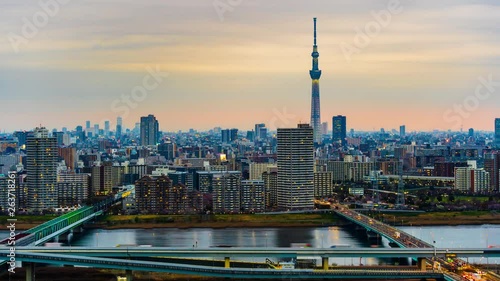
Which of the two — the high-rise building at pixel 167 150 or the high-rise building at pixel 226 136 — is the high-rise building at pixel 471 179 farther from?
the high-rise building at pixel 226 136

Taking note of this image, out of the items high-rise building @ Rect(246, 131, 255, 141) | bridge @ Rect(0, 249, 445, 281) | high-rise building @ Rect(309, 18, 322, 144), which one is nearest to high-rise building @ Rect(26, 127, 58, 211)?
bridge @ Rect(0, 249, 445, 281)

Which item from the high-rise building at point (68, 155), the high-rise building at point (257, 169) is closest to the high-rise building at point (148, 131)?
the high-rise building at point (68, 155)

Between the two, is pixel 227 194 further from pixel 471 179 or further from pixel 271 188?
pixel 471 179

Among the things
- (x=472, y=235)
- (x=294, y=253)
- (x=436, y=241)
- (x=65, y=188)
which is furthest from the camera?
(x=65, y=188)

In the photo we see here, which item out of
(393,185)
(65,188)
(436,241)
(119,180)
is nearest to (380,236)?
(436,241)

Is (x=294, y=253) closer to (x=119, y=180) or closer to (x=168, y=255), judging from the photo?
(x=168, y=255)

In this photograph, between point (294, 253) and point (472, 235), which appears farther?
point (472, 235)

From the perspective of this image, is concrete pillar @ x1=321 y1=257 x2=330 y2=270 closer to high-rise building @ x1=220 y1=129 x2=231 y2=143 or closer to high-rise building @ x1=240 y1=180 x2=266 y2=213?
high-rise building @ x1=240 y1=180 x2=266 y2=213
